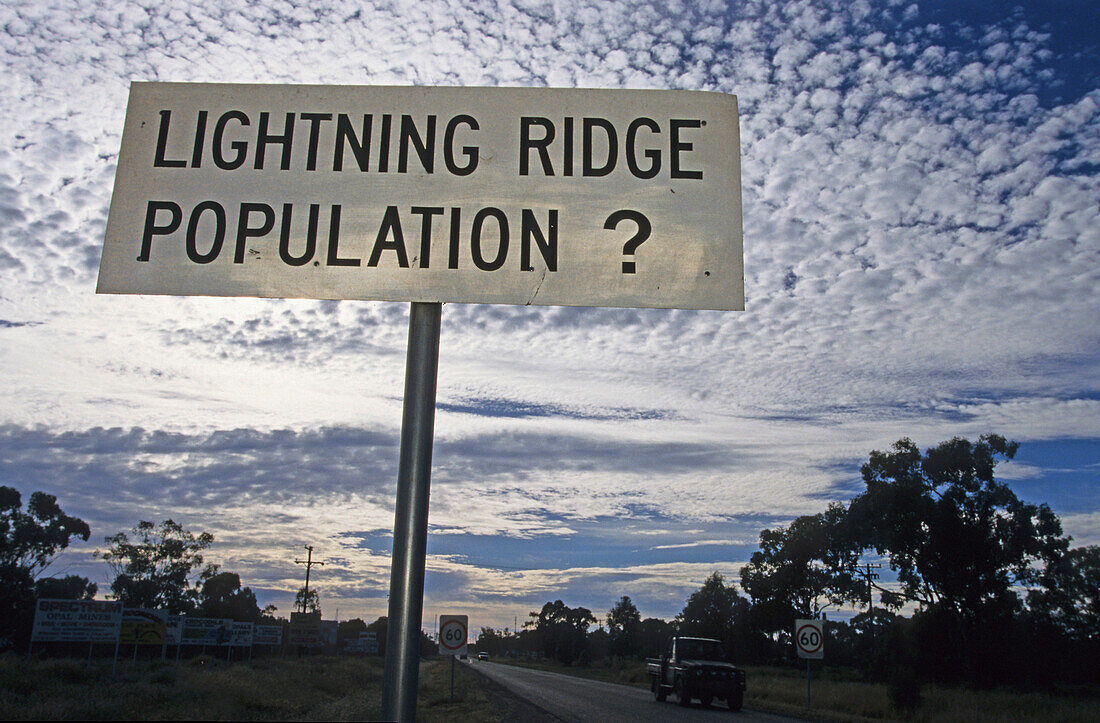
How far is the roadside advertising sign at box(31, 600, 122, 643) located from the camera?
31281 millimetres

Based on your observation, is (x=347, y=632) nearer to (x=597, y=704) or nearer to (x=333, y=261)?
(x=597, y=704)

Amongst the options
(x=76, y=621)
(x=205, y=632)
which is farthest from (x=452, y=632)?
(x=205, y=632)

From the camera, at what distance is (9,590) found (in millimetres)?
43500

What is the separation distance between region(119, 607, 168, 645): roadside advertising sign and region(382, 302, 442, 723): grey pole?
35.8 metres

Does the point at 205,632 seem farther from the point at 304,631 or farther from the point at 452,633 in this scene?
the point at 452,633

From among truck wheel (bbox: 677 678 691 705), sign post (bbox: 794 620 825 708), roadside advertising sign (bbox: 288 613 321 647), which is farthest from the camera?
roadside advertising sign (bbox: 288 613 321 647)

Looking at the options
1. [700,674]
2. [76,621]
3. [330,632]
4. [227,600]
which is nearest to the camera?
[700,674]

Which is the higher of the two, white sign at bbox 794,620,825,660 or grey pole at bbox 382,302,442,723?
grey pole at bbox 382,302,442,723

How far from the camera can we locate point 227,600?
75750 mm

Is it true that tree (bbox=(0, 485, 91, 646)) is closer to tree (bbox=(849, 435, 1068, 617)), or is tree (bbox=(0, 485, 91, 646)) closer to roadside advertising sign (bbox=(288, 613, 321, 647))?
roadside advertising sign (bbox=(288, 613, 321, 647))

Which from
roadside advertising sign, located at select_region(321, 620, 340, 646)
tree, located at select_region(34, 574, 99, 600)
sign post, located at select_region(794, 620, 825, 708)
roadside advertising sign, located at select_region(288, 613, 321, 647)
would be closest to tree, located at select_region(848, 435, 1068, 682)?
sign post, located at select_region(794, 620, 825, 708)

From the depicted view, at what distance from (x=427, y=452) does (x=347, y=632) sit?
119 m

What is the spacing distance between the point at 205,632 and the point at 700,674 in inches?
1413

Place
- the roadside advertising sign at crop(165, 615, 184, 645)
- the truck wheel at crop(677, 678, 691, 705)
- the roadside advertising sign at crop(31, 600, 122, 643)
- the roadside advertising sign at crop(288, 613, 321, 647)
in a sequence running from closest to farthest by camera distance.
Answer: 1. the truck wheel at crop(677, 678, 691, 705)
2. the roadside advertising sign at crop(31, 600, 122, 643)
3. the roadside advertising sign at crop(165, 615, 184, 645)
4. the roadside advertising sign at crop(288, 613, 321, 647)
